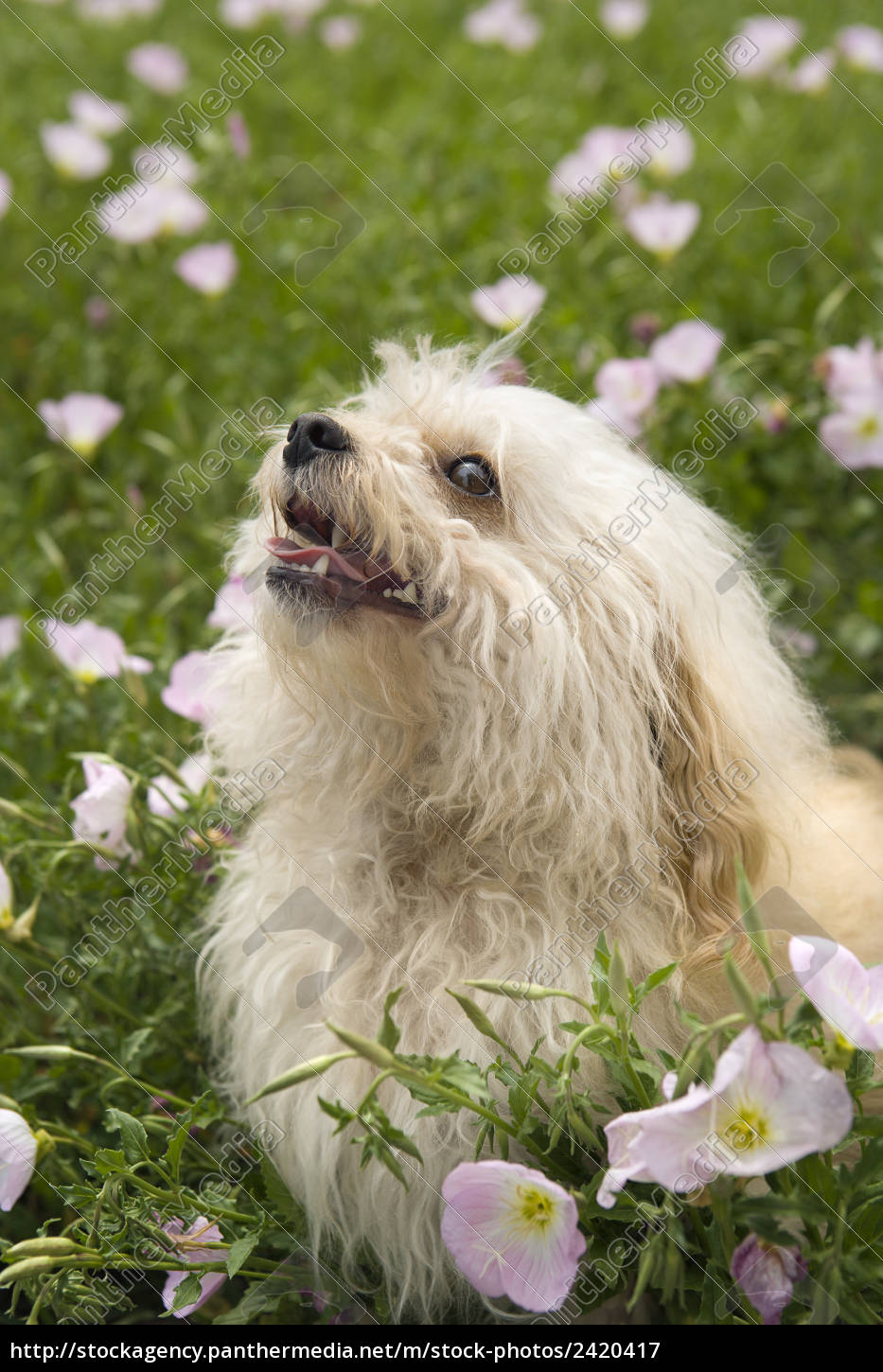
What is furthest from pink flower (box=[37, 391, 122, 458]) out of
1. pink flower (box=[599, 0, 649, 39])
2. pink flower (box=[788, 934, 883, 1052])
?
pink flower (box=[599, 0, 649, 39])

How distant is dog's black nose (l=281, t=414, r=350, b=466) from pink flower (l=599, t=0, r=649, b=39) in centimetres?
380

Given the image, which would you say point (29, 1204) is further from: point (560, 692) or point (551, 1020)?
Answer: point (560, 692)

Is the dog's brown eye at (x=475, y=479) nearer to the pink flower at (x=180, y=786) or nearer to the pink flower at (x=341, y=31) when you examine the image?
the pink flower at (x=180, y=786)

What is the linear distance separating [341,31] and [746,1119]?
4721 mm

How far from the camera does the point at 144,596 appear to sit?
3.25 metres

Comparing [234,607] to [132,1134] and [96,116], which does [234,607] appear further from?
[96,116]

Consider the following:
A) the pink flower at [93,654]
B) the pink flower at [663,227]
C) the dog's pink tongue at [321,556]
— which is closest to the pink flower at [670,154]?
the pink flower at [663,227]

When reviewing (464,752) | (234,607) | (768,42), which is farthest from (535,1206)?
(768,42)

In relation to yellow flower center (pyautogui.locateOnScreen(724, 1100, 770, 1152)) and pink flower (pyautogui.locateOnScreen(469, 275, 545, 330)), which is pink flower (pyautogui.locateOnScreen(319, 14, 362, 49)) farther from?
yellow flower center (pyautogui.locateOnScreen(724, 1100, 770, 1152))

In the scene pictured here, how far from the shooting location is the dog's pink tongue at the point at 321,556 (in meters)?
1.81

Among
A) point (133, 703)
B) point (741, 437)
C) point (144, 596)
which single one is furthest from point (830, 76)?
point (133, 703)

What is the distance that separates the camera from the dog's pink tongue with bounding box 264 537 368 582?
1.81 meters

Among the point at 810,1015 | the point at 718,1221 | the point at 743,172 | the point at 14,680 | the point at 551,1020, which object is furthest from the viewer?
the point at 743,172

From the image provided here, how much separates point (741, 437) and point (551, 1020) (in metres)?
2.04
